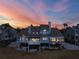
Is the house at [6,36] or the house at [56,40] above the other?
the house at [6,36]

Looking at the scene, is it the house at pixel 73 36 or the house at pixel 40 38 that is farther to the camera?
the house at pixel 73 36

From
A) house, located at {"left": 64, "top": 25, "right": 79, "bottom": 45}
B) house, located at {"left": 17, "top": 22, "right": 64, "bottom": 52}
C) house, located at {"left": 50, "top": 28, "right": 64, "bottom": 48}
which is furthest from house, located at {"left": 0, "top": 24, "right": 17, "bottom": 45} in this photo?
house, located at {"left": 64, "top": 25, "right": 79, "bottom": 45}

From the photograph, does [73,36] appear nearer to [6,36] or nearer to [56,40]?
[56,40]

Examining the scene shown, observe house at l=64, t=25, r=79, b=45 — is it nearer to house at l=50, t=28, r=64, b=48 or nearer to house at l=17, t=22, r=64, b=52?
house at l=50, t=28, r=64, b=48

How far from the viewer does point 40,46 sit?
67.3 metres

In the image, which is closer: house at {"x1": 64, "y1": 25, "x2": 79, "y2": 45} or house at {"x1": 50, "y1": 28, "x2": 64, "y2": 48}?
house at {"x1": 50, "y1": 28, "x2": 64, "y2": 48}

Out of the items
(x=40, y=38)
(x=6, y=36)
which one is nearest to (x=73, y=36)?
(x=40, y=38)

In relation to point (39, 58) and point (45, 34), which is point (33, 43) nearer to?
point (45, 34)

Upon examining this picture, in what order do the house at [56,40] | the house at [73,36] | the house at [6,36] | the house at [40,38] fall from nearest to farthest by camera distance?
1. the house at [40,38]
2. the house at [56,40]
3. the house at [73,36]
4. the house at [6,36]

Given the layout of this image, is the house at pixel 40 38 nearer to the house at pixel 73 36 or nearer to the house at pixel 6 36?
the house at pixel 73 36

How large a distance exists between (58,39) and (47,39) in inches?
151

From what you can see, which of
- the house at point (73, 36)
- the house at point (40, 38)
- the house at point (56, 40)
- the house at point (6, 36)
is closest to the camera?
the house at point (40, 38)

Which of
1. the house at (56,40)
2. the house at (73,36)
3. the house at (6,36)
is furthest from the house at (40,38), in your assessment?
the house at (6,36)

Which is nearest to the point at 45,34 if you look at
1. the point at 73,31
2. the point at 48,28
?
the point at 48,28
